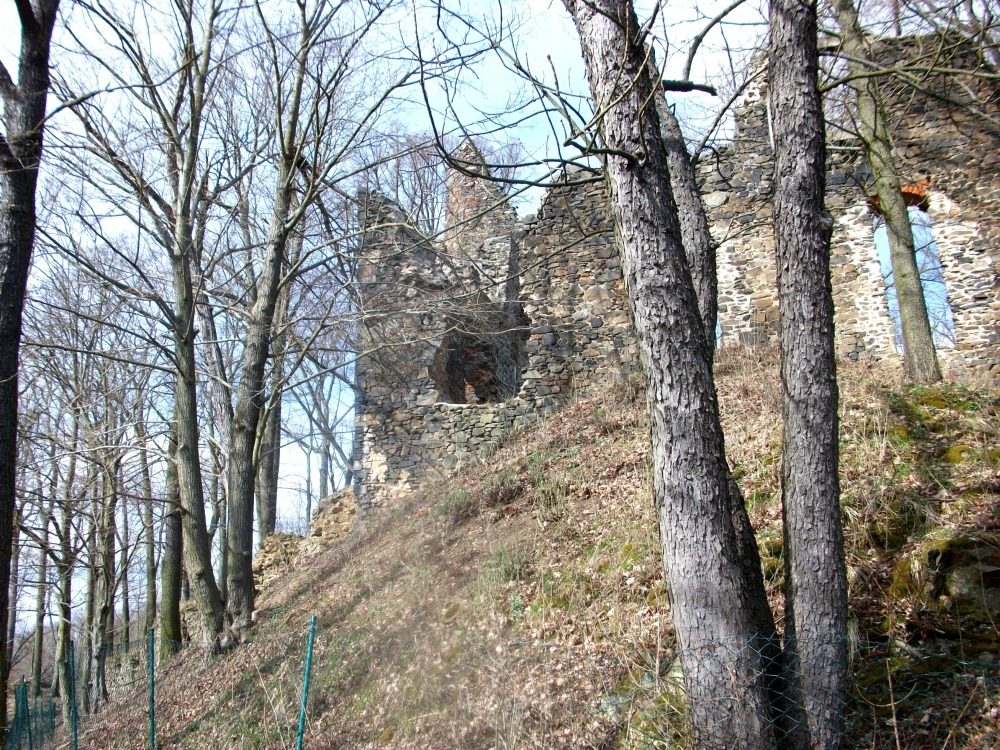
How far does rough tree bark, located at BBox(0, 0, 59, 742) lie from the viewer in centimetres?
459

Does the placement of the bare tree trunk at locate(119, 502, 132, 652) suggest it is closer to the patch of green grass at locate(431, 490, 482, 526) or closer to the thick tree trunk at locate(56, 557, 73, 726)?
the thick tree trunk at locate(56, 557, 73, 726)

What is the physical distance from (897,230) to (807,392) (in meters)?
5.63

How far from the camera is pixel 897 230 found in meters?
7.92

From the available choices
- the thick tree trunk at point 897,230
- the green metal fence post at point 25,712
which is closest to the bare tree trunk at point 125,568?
the green metal fence post at point 25,712

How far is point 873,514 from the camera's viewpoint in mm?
4598

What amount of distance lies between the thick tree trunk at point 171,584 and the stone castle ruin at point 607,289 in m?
3.64

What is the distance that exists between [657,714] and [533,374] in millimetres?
7216

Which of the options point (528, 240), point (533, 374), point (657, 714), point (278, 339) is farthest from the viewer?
point (528, 240)

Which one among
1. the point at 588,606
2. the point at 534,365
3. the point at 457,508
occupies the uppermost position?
the point at 534,365

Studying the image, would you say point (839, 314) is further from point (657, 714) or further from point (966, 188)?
point (657, 714)

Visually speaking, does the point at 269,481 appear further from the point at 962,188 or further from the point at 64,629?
the point at 962,188

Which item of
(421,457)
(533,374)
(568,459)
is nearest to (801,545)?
(568,459)

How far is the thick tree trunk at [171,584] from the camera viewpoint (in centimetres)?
1119

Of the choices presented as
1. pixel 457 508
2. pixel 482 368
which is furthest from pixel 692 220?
pixel 482 368
